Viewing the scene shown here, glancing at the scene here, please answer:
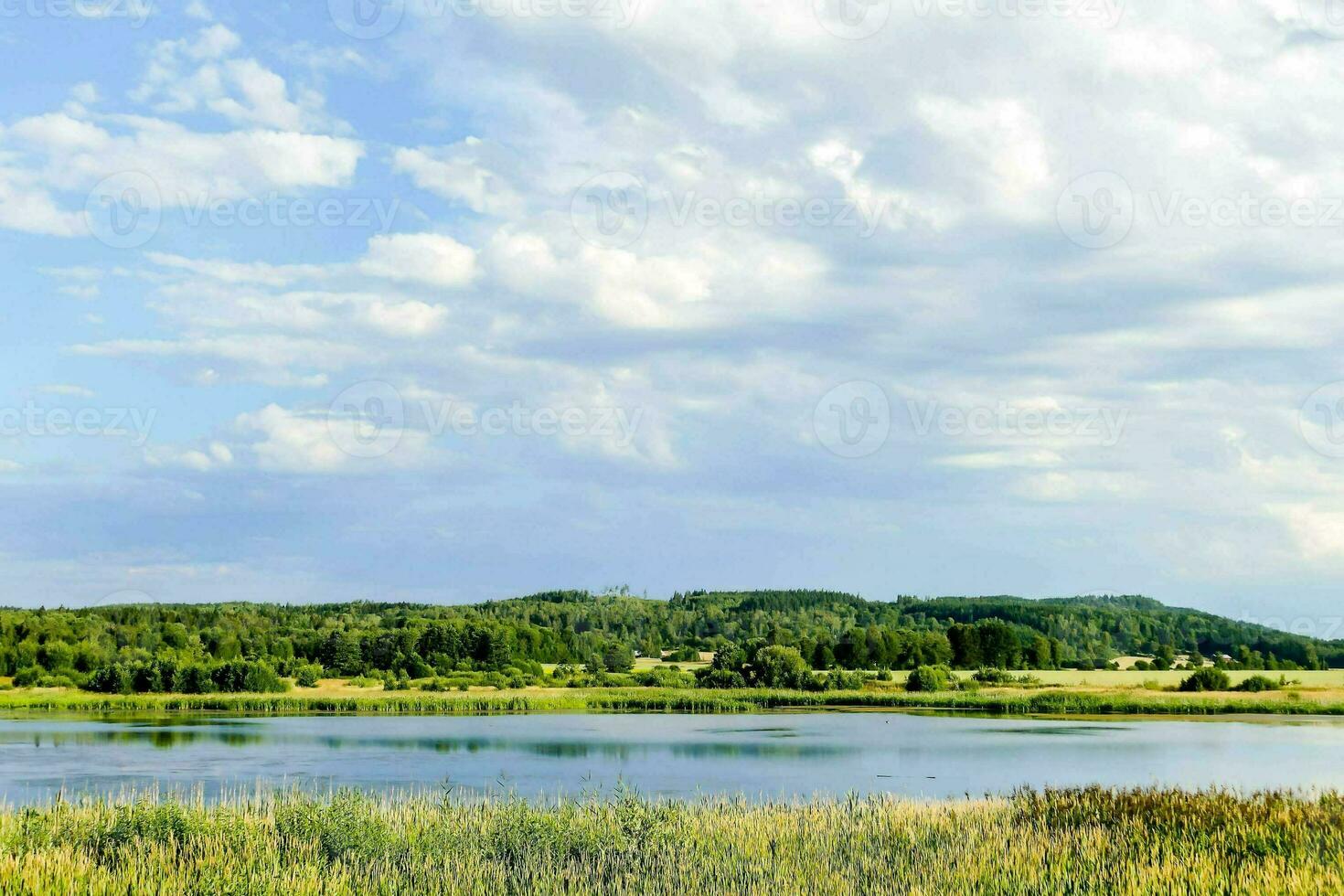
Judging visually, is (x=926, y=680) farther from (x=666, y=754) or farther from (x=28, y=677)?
(x=28, y=677)

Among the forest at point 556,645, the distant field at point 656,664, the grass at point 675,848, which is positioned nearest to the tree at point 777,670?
the forest at point 556,645

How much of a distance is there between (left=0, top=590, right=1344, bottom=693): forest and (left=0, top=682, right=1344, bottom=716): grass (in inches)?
278

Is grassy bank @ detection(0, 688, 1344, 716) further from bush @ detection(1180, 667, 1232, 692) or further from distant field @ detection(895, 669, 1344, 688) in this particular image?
distant field @ detection(895, 669, 1344, 688)

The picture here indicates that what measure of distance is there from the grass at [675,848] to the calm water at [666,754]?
8276mm

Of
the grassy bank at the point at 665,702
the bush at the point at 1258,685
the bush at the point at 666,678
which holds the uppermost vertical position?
the bush at the point at 1258,685

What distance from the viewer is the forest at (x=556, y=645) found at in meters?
105

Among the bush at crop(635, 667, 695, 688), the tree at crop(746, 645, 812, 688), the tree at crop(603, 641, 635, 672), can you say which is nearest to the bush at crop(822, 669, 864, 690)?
the tree at crop(746, 645, 812, 688)

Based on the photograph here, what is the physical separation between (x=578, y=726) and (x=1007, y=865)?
57.1 m

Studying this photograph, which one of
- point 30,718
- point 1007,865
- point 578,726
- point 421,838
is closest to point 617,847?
point 421,838

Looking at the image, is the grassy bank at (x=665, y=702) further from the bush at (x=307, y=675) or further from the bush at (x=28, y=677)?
the bush at (x=307, y=675)

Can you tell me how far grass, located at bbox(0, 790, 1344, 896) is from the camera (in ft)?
57.4

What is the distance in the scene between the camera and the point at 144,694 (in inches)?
3698

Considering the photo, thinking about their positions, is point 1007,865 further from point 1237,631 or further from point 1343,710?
point 1237,631

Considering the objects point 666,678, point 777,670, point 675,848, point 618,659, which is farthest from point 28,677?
point 675,848
